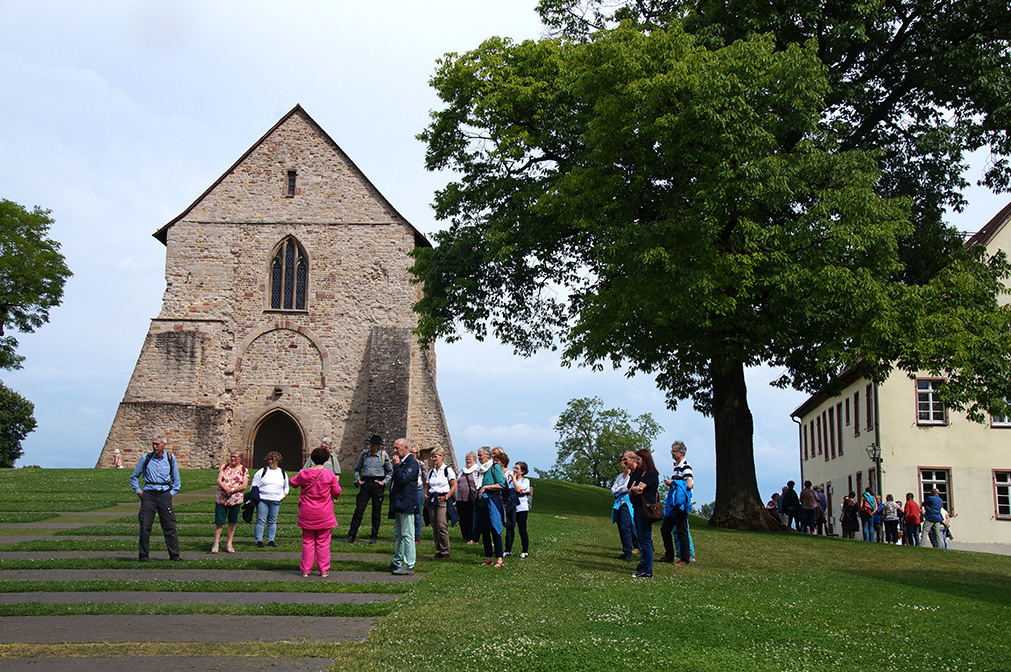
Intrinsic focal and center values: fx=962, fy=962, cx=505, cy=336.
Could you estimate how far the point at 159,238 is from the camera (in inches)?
1419

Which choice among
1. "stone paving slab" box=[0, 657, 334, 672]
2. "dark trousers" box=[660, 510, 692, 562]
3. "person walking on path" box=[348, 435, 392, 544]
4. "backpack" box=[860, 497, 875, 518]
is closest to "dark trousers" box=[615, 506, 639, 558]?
"dark trousers" box=[660, 510, 692, 562]

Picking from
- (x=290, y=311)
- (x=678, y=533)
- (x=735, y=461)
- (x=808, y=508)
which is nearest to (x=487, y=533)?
(x=678, y=533)

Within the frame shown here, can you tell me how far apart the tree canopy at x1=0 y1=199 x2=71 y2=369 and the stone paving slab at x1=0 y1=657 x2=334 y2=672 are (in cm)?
4259

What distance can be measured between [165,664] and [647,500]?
702cm

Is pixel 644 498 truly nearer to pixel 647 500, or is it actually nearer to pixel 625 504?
pixel 647 500

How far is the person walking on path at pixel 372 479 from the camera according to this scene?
1546 cm

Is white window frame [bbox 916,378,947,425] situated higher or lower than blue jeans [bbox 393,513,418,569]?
higher

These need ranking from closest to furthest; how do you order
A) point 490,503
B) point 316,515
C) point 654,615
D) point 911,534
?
1. point 654,615
2. point 316,515
3. point 490,503
4. point 911,534

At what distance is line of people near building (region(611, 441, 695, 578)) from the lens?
12.5 metres

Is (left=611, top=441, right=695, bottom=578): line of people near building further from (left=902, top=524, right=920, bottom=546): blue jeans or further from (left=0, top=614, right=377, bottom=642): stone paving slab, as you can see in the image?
(left=902, top=524, right=920, bottom=546): blue jeans

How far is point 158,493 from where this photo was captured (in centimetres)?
1338

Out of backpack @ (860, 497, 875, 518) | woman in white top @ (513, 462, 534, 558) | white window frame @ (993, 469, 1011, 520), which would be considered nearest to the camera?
woman in white top @ (513, 462, 534, 558)

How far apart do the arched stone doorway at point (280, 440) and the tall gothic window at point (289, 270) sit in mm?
4614

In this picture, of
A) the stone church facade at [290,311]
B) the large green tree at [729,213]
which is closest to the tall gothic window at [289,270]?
the stone church facade at [290,311]
